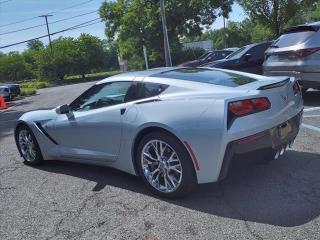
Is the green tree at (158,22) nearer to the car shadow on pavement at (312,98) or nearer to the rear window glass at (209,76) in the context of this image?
the car shadow on pavement at (312,98)

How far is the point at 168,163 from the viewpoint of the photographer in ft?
15.0

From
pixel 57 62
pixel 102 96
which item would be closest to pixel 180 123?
pixel 102 96

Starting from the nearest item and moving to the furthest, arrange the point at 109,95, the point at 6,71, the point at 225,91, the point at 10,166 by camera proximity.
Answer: the point at 225,91, the point at 109,95, the point at 10,166, the point at 6,71

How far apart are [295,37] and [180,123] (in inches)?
222

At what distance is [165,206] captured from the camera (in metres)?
4.50

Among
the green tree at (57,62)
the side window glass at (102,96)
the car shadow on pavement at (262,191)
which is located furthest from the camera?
the green tree at (57,62)

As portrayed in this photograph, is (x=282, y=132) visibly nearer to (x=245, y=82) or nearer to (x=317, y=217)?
(x=245, y=82)

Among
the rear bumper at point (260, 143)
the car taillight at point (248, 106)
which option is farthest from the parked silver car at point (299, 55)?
Result: the car taillight at point (248, 106)

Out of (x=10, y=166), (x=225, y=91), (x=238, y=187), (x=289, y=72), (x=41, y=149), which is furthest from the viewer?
(x=289, y=72)

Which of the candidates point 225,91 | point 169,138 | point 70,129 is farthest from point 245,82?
point 70,129

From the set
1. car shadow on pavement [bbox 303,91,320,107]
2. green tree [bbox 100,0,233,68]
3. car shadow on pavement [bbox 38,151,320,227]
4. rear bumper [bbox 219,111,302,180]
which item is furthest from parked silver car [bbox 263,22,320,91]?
green tree [bbox 100,0,233,68]

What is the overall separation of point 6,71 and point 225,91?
277ft

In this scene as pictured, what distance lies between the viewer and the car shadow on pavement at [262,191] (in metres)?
4.05

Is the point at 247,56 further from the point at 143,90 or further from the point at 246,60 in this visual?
the point at 143,90
